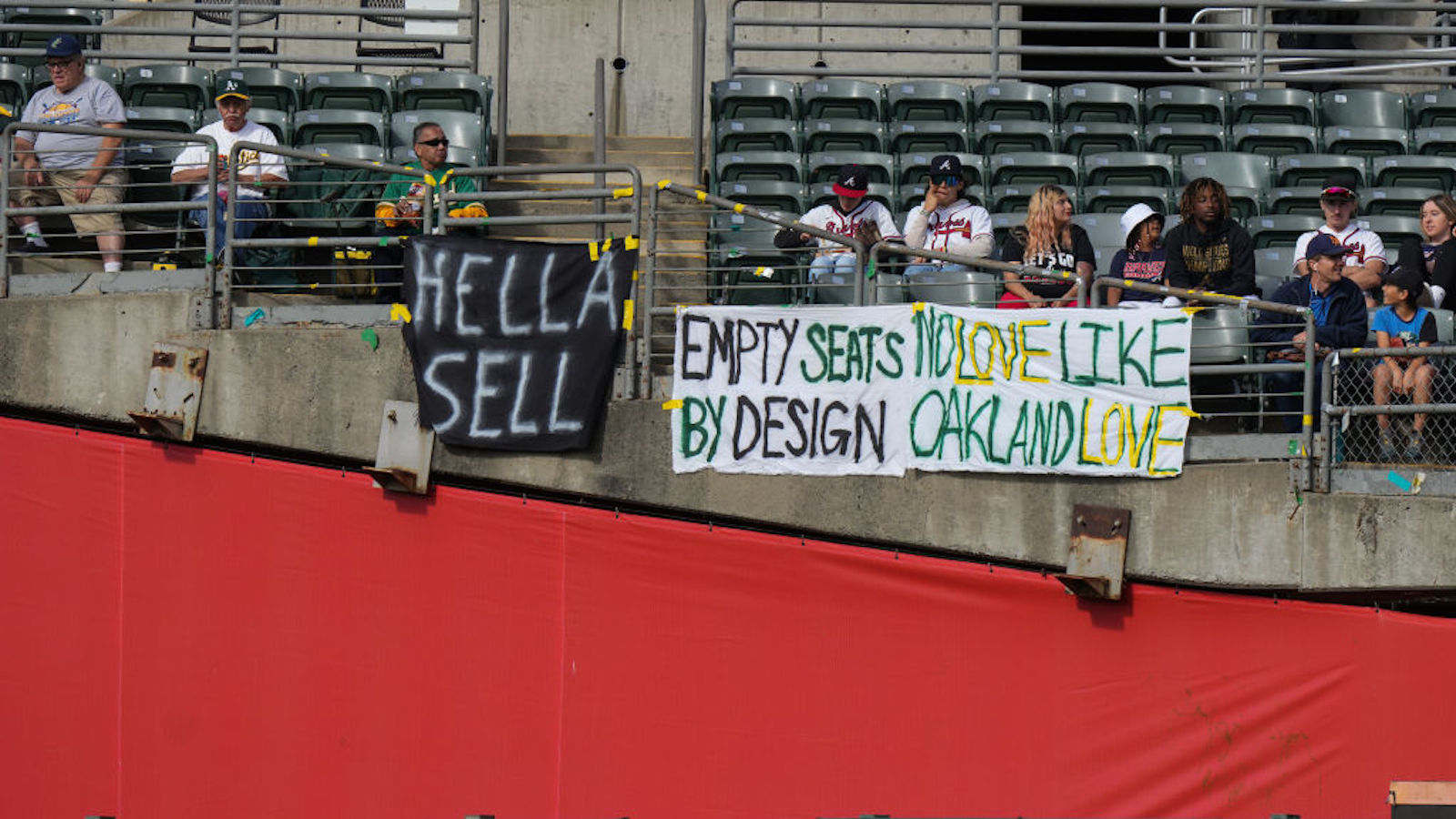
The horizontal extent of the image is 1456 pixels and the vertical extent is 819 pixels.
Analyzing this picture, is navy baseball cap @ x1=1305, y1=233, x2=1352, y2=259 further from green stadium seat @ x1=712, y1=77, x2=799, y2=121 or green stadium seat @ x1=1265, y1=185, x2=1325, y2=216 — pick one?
green stadium seat @ x1=712, y1=77, x2=799, y2=121

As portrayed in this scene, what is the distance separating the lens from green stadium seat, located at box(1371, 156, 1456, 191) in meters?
14.4

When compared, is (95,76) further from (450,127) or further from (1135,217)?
(1135,217)

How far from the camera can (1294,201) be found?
13766mm

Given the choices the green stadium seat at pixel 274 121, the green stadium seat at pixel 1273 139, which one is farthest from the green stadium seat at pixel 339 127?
the green stadium seat at pixel 1273 139

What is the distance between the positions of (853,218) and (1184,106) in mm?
4921

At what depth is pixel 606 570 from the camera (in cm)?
1059

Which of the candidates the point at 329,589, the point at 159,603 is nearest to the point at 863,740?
the point at 329,589

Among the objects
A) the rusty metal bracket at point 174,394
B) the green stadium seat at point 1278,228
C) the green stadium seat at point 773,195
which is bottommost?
the rusty metal bracket at point 174,394

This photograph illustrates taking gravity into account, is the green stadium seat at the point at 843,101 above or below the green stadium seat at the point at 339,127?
above

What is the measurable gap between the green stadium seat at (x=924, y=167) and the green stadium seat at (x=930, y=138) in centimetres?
20

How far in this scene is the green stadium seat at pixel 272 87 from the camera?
14602mm

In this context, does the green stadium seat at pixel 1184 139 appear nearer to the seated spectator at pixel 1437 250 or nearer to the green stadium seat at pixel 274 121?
the seated spectator at pixel 1437 250

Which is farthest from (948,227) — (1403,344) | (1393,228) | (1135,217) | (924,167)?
(1393,228)

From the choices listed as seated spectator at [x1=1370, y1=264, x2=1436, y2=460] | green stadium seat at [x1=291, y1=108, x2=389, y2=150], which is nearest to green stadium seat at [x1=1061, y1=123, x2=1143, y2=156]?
seated spectator at [x1=1370, y1=264, x2=1436, y2=460]
